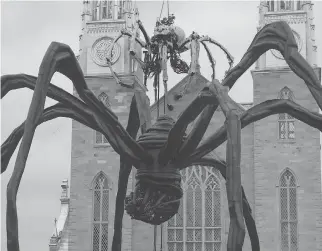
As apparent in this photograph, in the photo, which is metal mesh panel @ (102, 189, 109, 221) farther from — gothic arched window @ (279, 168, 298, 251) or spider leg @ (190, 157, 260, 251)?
spider leg @ (190, 157, 260, 251)

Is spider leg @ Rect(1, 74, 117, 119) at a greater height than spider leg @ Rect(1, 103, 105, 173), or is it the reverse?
spider leg @ Rect(1, 74, 117, 119)

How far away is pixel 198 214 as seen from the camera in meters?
27.9

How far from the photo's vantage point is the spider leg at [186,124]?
5637 millimetres

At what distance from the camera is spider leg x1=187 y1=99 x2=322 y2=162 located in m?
5.82

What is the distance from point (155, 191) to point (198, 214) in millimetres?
22210

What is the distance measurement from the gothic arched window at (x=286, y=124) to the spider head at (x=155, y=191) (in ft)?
71.6

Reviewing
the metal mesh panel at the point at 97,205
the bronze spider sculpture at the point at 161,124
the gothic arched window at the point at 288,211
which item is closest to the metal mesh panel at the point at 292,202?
the gothic arched window at the point at 288,211

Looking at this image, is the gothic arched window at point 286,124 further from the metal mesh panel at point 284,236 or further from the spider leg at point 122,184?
the spider leg at point 122,184

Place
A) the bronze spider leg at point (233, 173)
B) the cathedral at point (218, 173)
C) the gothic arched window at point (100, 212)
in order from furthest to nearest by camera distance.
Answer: the gothic arched window at point (100, 212)
the cathedral at point (218, 173)
the bronze spider leg at point (233, 173)

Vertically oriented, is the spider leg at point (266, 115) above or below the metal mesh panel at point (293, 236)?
above

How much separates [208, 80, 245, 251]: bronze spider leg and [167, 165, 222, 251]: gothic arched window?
22.5m

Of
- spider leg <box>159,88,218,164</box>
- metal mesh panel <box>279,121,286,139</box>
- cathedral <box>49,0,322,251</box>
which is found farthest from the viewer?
metal mesh panel <box>279,121,286,139</box>

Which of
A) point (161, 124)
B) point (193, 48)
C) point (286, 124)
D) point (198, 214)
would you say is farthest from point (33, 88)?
point (286, 124)

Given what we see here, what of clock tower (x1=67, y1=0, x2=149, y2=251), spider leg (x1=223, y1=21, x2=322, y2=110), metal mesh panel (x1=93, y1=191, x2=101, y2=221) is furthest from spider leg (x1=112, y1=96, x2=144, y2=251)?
metal mesh panel (x1=93, y1=191, x2=101, y2=221)
